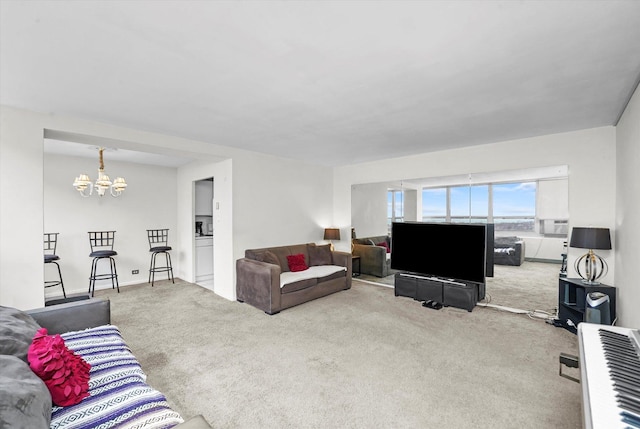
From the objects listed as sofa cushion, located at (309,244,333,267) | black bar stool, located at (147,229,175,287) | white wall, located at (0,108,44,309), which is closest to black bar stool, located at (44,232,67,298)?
black bar stool, located at (147,229,175,287)

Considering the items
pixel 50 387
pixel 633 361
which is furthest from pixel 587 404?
pixel 50 387

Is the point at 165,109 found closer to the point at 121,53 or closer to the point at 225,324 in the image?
the point at 121,53

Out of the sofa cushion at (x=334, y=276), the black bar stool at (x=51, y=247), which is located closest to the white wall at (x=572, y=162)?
the sofa cushion at (x=334, y=276)

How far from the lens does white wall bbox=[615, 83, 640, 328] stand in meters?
2.32

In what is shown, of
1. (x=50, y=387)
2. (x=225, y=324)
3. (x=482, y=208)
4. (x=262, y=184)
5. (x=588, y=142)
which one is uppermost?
(x=588, y=142)

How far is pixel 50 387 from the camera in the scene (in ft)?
4.34

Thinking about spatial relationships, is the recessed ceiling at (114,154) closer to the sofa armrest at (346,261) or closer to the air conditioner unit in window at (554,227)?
the sofa armrest at (346,261)

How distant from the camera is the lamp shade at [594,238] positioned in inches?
122

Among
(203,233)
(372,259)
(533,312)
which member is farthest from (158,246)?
(533,312)

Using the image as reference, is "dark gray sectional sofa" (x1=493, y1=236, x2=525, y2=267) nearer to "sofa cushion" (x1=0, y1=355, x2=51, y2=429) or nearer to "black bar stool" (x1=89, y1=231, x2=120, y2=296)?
"sofa cushion" (x1=0, y1=355, x2=51, y2=429)

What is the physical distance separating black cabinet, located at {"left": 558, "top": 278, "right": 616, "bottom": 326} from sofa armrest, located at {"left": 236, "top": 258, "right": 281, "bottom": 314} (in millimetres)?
3592

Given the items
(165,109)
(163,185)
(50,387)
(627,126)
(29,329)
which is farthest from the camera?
(163,185)

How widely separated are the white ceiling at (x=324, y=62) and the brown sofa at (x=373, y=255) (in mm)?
2945

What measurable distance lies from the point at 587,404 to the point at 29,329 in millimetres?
2924
